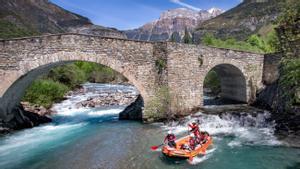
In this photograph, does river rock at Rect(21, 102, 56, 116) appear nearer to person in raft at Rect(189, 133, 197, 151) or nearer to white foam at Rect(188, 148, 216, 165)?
person in raft at Rect(189, 133, 197, 151)

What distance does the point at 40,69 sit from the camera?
13406 millimetres

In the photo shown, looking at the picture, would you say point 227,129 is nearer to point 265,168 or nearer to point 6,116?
point 265,168

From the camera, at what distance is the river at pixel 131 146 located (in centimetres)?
898

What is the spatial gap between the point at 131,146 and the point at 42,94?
1216 centimetres

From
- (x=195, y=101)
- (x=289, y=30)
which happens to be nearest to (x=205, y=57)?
(x=195, y=101)

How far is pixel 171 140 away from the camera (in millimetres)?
9938

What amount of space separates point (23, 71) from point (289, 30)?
15.7 m

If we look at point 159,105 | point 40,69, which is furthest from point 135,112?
point 40,69

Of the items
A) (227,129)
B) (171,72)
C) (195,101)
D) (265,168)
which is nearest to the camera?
(265,168)

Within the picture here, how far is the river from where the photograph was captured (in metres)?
8.98

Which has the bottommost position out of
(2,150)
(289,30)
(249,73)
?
(2,150)

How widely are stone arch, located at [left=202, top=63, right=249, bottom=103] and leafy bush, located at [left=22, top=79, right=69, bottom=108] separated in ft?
42.3

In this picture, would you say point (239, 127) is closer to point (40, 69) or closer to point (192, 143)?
point (192, 143)

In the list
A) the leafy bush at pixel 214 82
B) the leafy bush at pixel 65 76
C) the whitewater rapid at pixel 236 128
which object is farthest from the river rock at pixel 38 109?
the leafy bush at pixel 214 82
